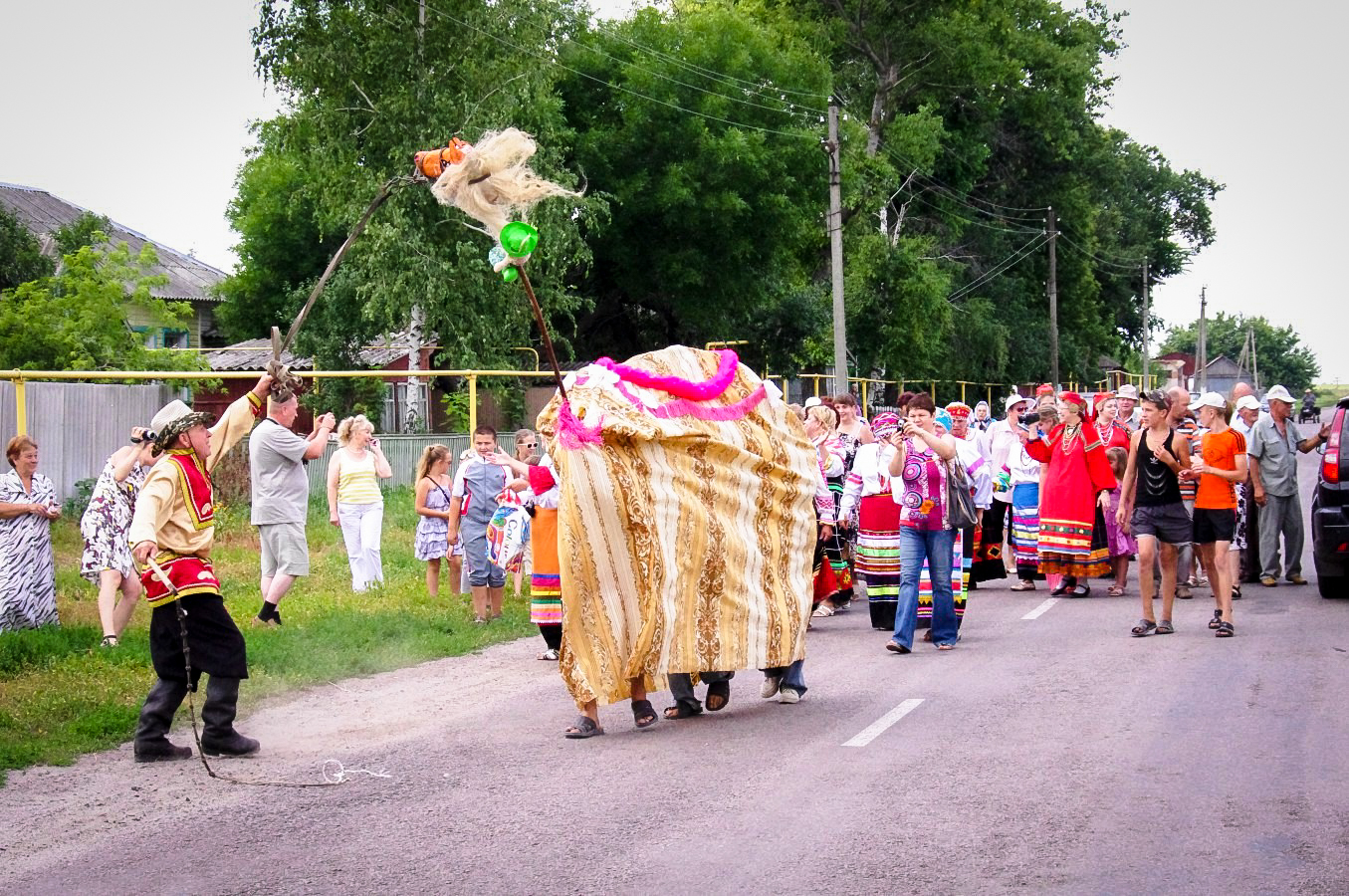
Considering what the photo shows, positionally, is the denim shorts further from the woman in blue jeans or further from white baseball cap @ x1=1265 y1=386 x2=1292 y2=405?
white baseball cap @ x1=1265 y1=386 x2=1292 y2=405

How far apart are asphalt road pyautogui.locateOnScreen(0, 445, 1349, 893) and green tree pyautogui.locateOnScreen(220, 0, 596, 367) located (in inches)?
743

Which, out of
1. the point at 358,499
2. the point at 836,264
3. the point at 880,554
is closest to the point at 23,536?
the point at 358,499

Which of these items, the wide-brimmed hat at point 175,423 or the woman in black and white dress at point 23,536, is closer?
the wide-brimmed hat at point 175,423

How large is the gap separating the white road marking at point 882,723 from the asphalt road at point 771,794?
4 centimetres

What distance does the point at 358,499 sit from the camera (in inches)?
582

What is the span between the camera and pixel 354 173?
2881cm

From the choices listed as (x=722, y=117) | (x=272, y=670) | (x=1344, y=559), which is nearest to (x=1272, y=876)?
(x=272, y=670)

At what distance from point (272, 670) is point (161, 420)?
2.88 metres

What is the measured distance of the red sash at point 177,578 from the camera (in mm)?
7988

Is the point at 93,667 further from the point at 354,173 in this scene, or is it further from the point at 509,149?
the point at 354,173

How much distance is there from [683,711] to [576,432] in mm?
1883

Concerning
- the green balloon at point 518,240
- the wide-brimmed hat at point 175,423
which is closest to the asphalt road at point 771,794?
the wide-brimmed hat at point 175,423

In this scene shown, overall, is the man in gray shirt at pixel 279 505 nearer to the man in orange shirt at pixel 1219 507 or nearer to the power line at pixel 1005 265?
the man in orange shirt at pixel 1219 507

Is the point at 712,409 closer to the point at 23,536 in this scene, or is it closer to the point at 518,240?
the point at 518,240
